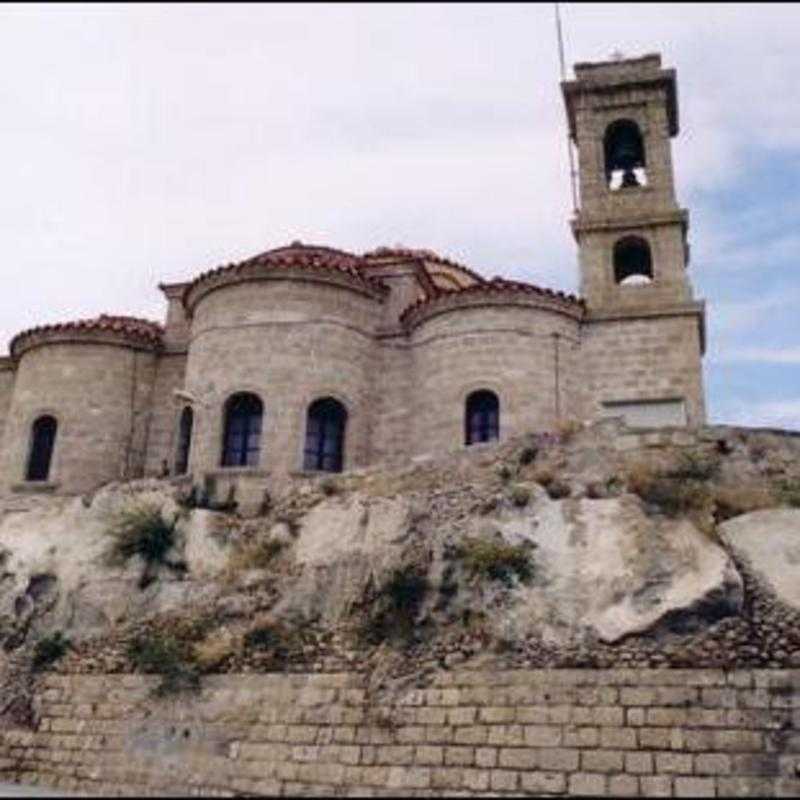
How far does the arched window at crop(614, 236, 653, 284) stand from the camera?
20.7m

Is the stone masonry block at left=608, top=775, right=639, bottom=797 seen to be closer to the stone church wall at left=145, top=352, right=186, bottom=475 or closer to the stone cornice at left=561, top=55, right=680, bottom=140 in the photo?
the stone church wall at left=145, top=352, right=186, bottom=475

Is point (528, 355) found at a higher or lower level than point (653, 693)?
higher

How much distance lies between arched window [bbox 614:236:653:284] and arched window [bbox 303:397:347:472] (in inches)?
261

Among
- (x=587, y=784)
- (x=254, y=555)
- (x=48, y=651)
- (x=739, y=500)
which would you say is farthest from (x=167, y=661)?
(x=739, y=500)

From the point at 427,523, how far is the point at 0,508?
8760 millimetres

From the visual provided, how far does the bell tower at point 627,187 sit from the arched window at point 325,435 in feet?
18.2

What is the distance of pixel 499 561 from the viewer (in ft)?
41.9

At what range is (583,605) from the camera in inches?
476

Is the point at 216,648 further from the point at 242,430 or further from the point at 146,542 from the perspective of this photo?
the point at 242,430

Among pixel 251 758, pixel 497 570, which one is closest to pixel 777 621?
pixel 497 570

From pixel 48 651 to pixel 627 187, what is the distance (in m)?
14.7

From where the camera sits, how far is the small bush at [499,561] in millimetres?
12688

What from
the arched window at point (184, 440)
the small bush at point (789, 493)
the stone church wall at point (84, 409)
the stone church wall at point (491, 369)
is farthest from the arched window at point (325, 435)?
the small bush at point (789, 493)

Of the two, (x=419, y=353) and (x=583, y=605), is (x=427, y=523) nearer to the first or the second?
(x=583, y=605)
